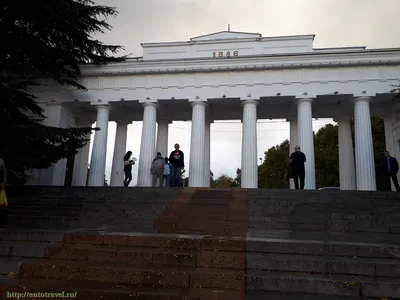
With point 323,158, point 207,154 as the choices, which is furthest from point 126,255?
point 323,158

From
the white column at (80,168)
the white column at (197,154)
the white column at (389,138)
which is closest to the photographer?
the white column at (197,154)

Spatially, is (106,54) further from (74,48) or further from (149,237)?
(149,237)

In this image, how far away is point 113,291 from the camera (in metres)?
4.35

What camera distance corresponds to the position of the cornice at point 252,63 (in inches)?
673

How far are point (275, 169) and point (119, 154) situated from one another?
28.3m

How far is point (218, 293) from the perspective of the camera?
4387mm

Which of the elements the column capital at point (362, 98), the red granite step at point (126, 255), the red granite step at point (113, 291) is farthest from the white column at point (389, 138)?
the red granite step at point (113, 291)

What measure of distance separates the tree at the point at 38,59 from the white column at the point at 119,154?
4.74 metres

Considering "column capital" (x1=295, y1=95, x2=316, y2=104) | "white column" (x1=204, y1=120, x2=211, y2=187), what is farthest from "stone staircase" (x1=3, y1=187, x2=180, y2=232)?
"column capital" (x1=295, y1=95, x2=316, y2=104)

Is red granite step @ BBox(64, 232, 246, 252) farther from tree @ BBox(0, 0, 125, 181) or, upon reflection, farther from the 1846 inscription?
the 1846 inscription

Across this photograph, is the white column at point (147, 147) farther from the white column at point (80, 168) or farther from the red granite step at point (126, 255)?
the red granite step at point (126, 255)

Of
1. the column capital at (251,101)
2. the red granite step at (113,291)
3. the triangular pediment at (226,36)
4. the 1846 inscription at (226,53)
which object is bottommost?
the red granite step at (113,291)

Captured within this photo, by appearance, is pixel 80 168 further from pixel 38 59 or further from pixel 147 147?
pixel 38 59

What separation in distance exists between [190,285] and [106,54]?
53.7ft
